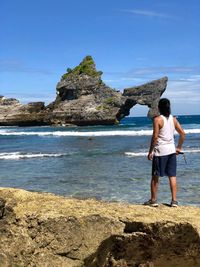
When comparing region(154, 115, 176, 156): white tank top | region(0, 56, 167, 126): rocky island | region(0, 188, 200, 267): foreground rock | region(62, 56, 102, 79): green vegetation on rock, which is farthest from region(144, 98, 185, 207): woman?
region(62, 56, 102, 79): green vegetation on rock

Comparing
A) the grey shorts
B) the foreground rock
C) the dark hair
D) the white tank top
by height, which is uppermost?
the dark hair

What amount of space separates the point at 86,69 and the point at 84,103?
852 cm

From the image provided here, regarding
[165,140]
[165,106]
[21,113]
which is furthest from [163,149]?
[21,113]

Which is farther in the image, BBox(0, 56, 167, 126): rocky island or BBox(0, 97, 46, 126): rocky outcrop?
BBox(0, 97, 46, 126): rocky outcrop

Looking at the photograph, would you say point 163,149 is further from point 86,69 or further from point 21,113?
point 86,69

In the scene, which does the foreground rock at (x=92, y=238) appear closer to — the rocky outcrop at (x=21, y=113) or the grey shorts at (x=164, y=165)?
the grey shorts at (x=164, y=165)

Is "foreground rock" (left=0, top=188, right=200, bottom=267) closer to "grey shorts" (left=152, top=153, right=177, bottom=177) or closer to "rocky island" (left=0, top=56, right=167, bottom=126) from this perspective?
"grey shorts" (left=152, top=153, right=177, bottom=177)

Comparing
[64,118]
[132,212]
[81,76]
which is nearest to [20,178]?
[132,212]

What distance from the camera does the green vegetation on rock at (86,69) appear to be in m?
75.4

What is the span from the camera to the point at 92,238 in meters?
4.50

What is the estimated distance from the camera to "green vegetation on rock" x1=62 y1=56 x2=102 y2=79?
7539 centimetres

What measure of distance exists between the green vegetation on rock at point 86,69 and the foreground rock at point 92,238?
232 feet

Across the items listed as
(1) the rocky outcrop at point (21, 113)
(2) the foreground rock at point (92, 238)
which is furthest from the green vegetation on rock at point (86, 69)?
(2) the foreground rock at point (92, 238)

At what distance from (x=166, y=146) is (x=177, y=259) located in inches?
80.5
